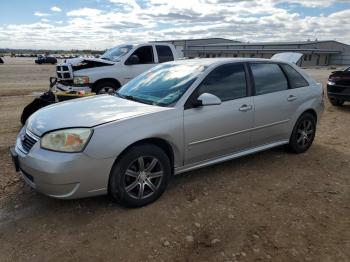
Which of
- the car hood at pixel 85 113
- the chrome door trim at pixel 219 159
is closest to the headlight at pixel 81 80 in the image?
the car hood at pixel 85 113

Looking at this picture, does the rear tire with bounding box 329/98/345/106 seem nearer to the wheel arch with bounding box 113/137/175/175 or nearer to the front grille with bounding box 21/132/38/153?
the wheel arch with bounding box 113/137/175/175

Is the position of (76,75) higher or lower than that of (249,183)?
higher

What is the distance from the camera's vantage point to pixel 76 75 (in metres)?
9.45

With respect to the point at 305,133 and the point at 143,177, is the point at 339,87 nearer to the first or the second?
the point at 305,133

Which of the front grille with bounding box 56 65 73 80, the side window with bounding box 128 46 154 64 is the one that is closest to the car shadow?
the front grille with bounding box 56 65 73 80

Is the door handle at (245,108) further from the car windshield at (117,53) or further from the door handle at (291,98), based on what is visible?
the car windshield at (117,53)

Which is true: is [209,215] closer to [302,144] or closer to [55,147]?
[55,147]

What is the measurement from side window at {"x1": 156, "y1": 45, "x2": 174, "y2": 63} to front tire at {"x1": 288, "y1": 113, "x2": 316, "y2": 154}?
581 cm

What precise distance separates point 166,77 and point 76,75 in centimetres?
539

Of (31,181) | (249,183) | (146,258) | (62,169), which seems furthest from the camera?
(249,183)

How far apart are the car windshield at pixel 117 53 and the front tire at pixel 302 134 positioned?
6062 millimetres

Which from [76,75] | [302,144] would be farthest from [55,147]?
[76,75]

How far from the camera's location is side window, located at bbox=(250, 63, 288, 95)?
5.06 m

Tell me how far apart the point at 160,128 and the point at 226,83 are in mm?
1328
